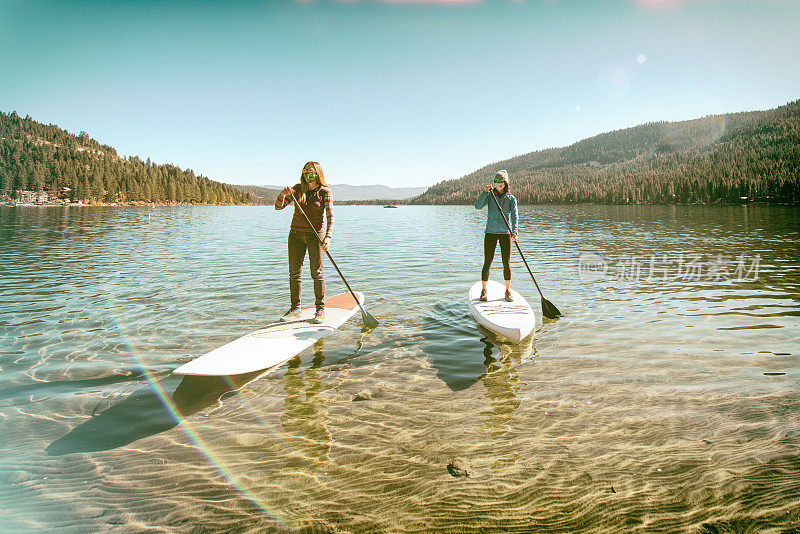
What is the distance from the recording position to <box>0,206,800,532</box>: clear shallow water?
3947mm

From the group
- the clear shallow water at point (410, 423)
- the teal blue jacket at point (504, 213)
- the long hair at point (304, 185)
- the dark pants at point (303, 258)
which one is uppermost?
the long hair at point (304, 185)

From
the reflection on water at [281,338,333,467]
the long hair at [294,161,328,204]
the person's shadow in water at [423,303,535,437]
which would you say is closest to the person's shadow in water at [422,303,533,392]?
the person's shadow in water at [423,303,535,437]

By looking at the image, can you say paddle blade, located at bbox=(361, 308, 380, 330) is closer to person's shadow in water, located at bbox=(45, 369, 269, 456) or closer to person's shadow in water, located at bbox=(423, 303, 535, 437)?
person's shadow in water, located at bbox=(423, 303, 535, 437)

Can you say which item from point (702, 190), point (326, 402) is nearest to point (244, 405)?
point (326, 402)

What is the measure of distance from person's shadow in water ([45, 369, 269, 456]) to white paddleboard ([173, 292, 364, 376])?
0.35m

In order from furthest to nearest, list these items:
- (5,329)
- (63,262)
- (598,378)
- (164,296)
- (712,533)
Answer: (63,262)
(164,296)
(5,329)
(598,378)
(712,533)

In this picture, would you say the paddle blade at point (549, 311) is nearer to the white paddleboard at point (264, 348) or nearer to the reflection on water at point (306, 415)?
the white paddleboard at point (264, 348)

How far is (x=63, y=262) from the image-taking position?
20.9m

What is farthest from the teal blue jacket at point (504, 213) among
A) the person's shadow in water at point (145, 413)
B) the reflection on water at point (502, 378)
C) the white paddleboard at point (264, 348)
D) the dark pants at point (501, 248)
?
the person's shadow in water at point (145, 413)

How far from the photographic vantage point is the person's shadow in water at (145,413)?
17.0ft

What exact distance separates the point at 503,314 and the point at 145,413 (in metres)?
7.62

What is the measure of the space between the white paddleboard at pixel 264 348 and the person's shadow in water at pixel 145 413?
13.7 inches

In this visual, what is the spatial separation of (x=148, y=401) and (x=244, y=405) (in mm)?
1576

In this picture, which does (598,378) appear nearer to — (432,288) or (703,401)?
(703,401)
